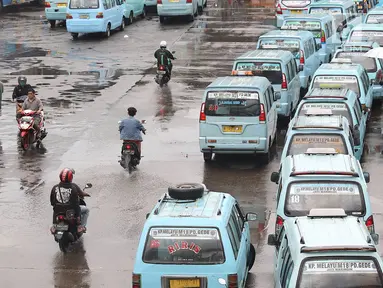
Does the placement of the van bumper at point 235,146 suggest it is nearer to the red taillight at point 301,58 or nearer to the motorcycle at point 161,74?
the red taillight at point 301,58

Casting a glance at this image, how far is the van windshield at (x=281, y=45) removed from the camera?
94.4 ft

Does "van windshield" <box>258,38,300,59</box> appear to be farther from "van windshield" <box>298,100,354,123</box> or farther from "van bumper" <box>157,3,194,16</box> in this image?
"van bumper" <box>157,3,194,16</box>

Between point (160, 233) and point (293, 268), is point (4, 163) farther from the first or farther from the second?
point (293, 268)

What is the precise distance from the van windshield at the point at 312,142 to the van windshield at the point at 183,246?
21.8 ft

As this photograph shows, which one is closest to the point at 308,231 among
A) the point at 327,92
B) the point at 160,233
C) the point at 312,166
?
the point at 160,233

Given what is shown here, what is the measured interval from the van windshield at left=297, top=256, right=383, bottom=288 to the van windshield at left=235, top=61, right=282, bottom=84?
583 inches

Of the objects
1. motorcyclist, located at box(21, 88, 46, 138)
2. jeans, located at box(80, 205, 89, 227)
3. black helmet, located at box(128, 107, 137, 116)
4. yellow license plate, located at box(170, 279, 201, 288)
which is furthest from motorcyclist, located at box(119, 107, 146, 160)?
yellow license plate, located at box(170, 279, 201, 288)

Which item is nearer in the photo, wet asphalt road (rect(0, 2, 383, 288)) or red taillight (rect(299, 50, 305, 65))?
wet asphalt road (rect(0, 2, 383, 288))

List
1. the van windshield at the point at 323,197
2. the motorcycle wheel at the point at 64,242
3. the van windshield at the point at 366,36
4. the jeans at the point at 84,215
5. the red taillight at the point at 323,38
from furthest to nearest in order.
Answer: the red taillight at the point at 323,38
the van windshield at the point at 366,36
the jeans at the point at 84,215
the motorcycle wheel at the point at 64,242
the van windshield at the point at 323,197

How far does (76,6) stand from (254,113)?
854 inches

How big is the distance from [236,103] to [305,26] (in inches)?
559

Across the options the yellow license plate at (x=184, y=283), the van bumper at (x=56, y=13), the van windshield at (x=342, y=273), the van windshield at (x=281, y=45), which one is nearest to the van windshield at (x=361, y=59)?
the van windshield at (x=281, y=45)

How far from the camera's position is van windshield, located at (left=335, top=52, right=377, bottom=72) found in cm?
2815

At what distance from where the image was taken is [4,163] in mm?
21438
